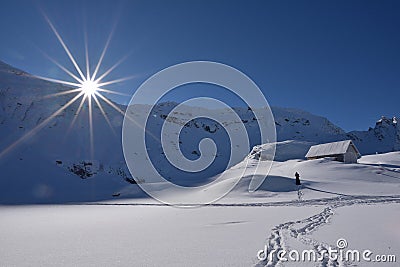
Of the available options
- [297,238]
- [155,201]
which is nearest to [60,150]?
[155,201]

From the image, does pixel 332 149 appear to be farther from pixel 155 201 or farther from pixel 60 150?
pixel 60 150

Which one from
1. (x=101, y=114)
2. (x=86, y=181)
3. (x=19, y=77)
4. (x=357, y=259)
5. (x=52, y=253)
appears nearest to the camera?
(x=357, y=259)

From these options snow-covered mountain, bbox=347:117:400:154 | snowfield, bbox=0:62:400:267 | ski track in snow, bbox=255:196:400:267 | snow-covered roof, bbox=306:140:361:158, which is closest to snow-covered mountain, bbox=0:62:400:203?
snowfield, bbox=0:62:400:267

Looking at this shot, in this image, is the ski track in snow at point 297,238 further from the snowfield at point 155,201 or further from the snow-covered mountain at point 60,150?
the snow-covered mountain at point 60,150

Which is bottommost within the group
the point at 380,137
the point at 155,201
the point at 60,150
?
the point at 155,201

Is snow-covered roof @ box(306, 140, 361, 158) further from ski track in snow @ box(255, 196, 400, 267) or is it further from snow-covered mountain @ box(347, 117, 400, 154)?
snow-covered mountain @ box(347, 117, 400, 154)

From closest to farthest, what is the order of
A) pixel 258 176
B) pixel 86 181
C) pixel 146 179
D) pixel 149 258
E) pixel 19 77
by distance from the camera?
pixel 149 258
pixel 258 176
pixel 86 181
pixel 146 179
pixel 19 77

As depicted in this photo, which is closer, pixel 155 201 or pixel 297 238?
pixel 297 238

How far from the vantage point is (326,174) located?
34125mm

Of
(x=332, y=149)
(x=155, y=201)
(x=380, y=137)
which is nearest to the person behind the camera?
(x=155, y=201)

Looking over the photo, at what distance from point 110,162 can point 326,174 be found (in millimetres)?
45467

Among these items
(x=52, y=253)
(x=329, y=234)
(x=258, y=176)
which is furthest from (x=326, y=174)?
(x=52, y=253)

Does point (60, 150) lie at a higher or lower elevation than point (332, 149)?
lower

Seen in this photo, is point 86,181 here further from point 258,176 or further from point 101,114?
point 101,114
